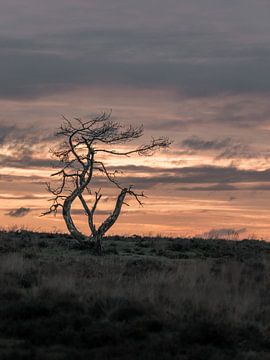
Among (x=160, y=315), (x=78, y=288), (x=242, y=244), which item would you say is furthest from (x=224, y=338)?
(x=242, y=244)

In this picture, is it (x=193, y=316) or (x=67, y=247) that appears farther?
(x=67, y=247)

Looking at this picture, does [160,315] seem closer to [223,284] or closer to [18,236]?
[223,284]

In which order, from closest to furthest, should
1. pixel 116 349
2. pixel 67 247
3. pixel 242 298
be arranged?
pixel 116 349 → pixel 242 298 → pixel 67 247

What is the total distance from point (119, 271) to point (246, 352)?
9.98 metres

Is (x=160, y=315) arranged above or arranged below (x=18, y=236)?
below

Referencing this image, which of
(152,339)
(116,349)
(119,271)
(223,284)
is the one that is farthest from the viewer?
(119,271)

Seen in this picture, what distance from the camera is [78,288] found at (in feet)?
61.4

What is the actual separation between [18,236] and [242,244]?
42.1 feet

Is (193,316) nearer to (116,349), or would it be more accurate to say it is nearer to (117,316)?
(117,316)

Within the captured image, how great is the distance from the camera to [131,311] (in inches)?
631

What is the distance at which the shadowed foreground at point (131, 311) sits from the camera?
1338 cm

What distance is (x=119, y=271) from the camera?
908 inches

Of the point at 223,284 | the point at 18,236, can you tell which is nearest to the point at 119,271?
the point at 223,284

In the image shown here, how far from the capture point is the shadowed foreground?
43.9 feet
